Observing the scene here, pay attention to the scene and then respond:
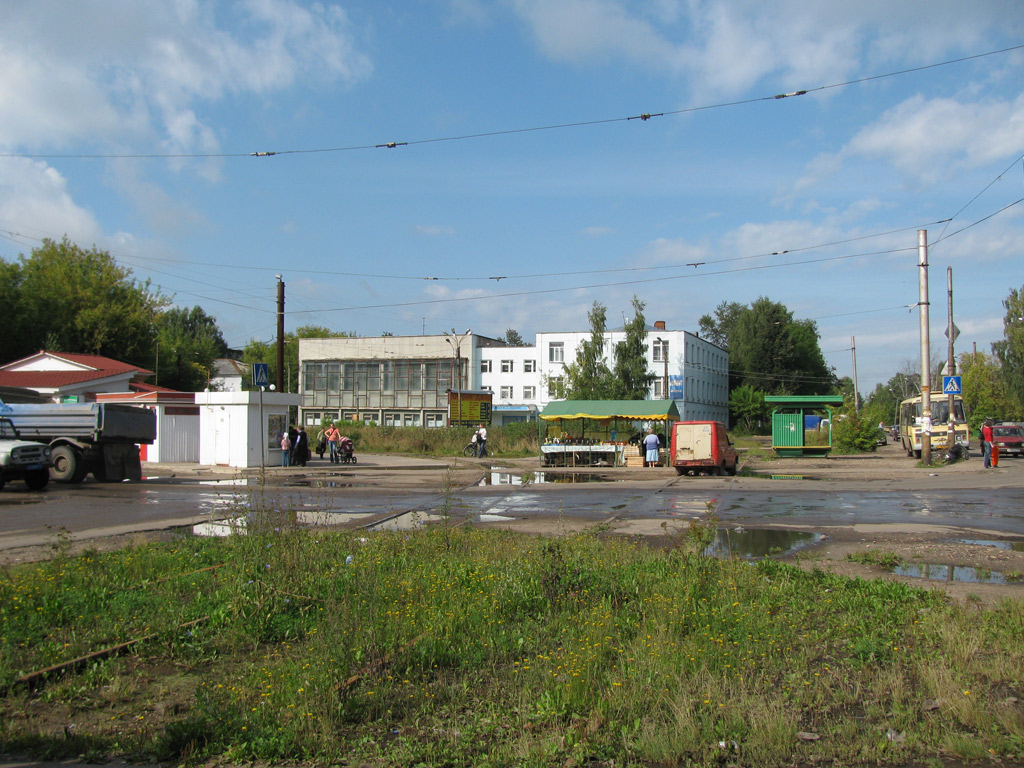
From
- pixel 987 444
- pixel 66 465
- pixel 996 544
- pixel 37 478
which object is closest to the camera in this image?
pixel 996 544

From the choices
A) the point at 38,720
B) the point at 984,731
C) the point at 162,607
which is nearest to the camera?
the point at 984,731

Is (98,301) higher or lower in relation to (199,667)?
higher

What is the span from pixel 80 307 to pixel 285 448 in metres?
36.8

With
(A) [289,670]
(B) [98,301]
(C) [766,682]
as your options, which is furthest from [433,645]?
(B) [98,301]

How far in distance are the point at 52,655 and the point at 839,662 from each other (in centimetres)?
599

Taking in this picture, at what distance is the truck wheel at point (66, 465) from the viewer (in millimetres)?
22188

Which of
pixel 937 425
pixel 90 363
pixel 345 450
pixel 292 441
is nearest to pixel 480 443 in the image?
pixel 345 450

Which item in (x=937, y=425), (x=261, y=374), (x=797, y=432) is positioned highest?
(x=261, y=374)

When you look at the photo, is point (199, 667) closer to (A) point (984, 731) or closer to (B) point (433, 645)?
(B) point (433, 645)

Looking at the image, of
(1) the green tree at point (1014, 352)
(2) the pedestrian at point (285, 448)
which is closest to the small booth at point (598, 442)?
(2) the pedestrian at point (285, 448)

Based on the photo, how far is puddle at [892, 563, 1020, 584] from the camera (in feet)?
29.4

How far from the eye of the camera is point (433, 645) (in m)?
5.88

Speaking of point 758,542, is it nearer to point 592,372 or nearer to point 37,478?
point 37,478

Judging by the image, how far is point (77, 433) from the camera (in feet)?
74.8
